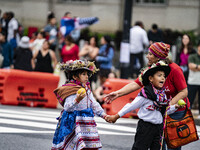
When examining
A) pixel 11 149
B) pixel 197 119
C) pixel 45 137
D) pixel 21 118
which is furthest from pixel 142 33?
pixel 11 149

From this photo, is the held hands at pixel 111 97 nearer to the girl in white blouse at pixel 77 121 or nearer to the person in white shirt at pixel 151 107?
the girl in white blouse at pixel 77 121

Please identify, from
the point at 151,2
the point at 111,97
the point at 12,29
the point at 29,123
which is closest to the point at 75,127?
the point at 111,97

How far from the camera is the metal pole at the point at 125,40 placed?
42.9ft

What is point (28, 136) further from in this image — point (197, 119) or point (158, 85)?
point (197, 119)

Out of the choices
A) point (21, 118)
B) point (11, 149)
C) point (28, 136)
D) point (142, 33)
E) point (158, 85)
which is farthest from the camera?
point (142, 33)

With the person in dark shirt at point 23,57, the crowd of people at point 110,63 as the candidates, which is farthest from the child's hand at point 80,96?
the person in dark shirt at point 23,57

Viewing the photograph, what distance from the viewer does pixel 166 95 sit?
6430 millimetres

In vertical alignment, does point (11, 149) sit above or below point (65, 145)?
below

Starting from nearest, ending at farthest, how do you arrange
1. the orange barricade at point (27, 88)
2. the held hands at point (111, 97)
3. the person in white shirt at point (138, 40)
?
the held hands at point (111, 97) < the orange barricade at point (27, 88) < the person in white shirt at point (138, 40)

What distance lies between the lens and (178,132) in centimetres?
623

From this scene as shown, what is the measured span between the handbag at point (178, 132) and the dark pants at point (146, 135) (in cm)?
17

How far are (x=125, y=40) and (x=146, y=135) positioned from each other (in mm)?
7375

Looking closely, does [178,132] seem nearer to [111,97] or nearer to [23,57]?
[111,97]

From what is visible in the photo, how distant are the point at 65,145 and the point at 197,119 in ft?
16.3
